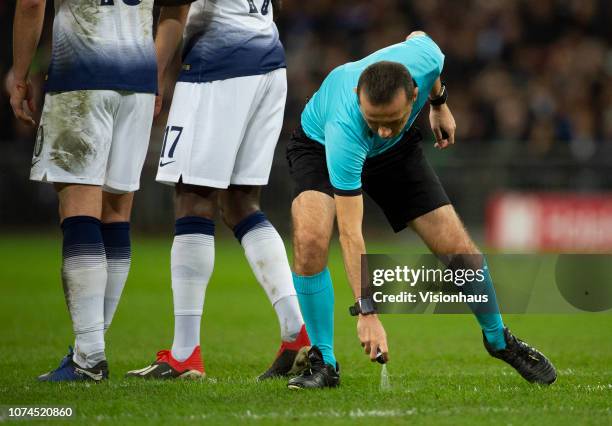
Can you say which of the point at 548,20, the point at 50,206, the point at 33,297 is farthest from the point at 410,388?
the point at 548,20

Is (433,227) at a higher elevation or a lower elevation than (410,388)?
higher

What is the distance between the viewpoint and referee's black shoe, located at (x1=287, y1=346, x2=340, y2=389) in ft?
18.0

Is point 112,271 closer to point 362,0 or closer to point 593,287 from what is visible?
point 593,287

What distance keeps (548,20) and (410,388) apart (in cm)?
1515

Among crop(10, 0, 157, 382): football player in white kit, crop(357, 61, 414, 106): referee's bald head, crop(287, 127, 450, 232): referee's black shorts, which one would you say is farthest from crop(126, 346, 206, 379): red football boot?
crop(357, 61, 414, 106): referee's bald head

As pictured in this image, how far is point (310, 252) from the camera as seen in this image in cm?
576

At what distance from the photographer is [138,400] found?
5145 mm

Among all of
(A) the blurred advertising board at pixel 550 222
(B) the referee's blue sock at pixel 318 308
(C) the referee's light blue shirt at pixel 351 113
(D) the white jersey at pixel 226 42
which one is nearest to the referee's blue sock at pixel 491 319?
(B) the referee's blue sock at pixel 318 308

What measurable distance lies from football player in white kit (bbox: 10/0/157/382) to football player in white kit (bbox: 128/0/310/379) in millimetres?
314

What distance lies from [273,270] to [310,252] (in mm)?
391

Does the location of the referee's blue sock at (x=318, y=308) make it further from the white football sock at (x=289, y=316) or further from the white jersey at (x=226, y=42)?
the white jersey at (x=226, y=42)

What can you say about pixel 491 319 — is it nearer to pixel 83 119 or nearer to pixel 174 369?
pixel 174 369

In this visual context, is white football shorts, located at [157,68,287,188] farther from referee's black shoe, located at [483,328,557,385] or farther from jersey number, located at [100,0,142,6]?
referee's black shoe, located at [483,328,557,385]

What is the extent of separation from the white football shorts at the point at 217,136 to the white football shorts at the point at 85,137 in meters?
0.24
